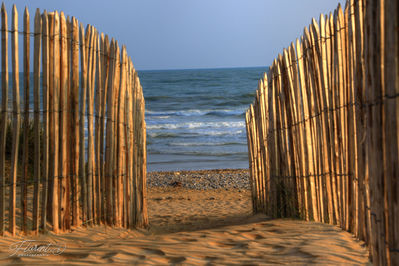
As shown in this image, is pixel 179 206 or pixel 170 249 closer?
pixel 170 249

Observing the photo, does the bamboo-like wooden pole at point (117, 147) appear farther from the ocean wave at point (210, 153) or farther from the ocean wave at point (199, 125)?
the ocean wave at point (199, 125)

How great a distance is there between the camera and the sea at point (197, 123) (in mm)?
12760

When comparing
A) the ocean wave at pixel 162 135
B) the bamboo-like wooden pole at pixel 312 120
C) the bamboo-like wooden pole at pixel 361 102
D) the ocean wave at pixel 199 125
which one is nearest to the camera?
the bamboo-like wooden pole at pixel 361 102

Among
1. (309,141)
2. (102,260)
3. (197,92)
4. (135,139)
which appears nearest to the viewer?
(102,260)

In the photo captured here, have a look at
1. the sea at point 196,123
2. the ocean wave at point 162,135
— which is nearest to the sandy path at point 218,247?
the sea at point 196,123

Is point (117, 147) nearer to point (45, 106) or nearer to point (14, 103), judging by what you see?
point (45, 106)

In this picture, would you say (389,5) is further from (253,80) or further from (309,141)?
(253,80)

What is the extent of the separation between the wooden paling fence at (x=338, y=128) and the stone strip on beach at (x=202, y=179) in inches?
140

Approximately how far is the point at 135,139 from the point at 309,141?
209cm

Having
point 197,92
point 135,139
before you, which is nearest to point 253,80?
point 197,92

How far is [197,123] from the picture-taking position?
20719 mm

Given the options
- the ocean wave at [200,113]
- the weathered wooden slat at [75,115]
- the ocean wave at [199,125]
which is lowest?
the weathered wooden slat at [75,115]

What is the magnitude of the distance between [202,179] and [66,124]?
20.5ft

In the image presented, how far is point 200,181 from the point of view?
924 cm
